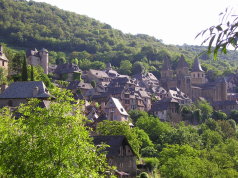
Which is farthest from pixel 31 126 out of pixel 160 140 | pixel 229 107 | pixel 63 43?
pixel 63 43

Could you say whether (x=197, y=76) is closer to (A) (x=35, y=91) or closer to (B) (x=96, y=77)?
(B) (x=96, y=77)

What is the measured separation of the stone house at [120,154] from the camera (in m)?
52.0

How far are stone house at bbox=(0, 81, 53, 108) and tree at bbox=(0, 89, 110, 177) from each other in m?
39.0

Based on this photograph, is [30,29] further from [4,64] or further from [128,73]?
[4,64]

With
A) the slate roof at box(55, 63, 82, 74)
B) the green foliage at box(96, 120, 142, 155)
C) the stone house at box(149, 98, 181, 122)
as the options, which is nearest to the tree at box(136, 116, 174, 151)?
the green foliage at box(96, 120, 142, 155)

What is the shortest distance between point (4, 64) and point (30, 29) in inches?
4505

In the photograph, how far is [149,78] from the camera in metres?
137

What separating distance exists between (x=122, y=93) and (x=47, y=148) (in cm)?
7506

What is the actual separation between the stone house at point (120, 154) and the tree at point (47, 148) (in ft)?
86.0

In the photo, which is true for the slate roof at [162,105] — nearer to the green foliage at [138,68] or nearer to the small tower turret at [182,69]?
the small tower turret at [182,69]

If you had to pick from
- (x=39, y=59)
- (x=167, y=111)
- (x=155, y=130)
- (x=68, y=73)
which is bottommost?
(x=155, y=130)

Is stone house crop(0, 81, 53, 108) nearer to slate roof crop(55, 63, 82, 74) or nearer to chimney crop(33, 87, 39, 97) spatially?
chimney crop(33, 87, 39, 97)

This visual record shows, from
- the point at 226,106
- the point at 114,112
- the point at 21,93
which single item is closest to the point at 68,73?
the point at 114,112

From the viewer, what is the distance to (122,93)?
320 feet
